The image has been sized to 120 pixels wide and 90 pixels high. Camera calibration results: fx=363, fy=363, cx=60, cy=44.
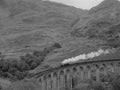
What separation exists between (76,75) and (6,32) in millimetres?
84387

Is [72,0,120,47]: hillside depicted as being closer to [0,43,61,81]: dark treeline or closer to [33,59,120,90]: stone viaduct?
[0,43,61,81]: dark treeline

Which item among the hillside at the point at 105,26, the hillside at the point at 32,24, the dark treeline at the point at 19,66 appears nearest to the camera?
the dark treeline at the point at 19,66

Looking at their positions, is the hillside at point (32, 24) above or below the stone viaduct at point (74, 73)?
above

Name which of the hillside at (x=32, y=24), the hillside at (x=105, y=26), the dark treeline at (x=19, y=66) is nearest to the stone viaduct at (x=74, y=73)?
the dark treeline at (x=19, y=66)

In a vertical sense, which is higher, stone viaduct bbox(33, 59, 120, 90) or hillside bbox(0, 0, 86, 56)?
hillside bbox(0, 0, 86, 56)

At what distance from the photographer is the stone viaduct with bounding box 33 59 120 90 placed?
161 feet

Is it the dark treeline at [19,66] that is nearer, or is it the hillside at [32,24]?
the dark treeline at [19,66]

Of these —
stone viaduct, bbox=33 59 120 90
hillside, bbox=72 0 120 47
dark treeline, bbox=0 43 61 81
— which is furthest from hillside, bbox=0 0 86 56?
stone viaduct, bbox=33 59 120 90

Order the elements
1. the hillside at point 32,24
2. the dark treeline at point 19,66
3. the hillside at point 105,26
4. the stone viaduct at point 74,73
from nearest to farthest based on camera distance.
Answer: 1. the stone viaduct at point 74,73
2. the dark treeline at point 19,66
3. the hillside at point 105,26
4. the hillside at point 32,24

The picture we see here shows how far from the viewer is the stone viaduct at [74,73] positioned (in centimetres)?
4903

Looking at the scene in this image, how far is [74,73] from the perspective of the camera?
51125 mm

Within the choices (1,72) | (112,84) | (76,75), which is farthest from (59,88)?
(1,72)

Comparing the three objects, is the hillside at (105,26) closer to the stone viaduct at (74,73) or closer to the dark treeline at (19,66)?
the dark treeline at (19,66)

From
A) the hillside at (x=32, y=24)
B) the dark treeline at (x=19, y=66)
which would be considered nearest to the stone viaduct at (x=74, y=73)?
the dark treeline at (x=19, y=66)
